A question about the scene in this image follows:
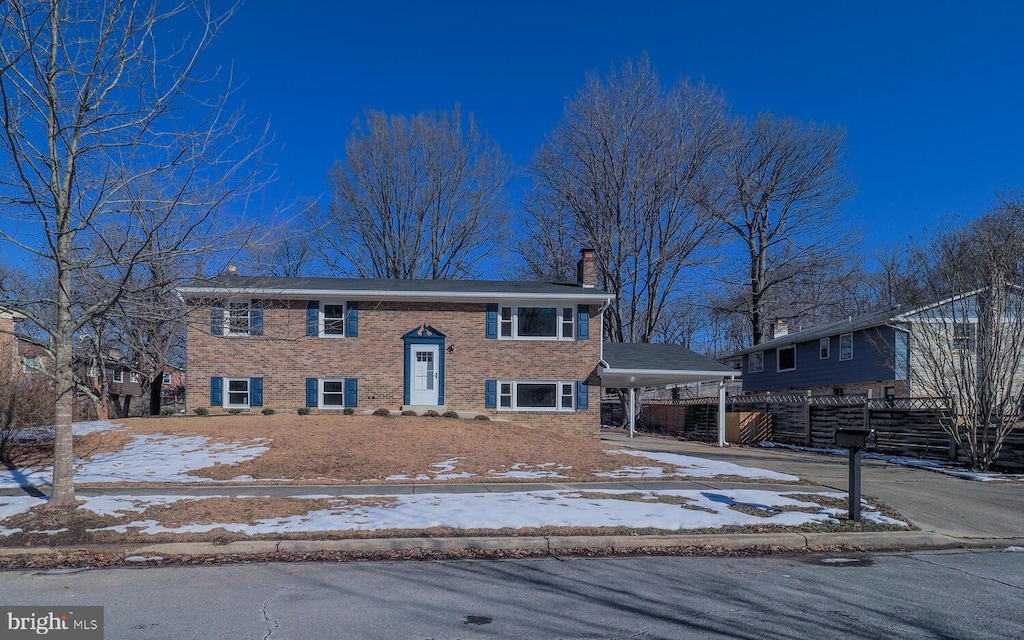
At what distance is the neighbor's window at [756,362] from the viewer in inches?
1547

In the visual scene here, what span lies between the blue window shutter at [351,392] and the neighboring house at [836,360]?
17.4 metres

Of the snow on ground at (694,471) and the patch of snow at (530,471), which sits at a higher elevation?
the patch of snow at (530,471)

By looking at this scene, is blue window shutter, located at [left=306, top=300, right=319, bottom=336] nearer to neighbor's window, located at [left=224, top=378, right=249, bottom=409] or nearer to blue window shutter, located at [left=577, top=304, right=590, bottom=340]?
neighbor's window, located at [left=224, top=378, right=249, bottom=409]

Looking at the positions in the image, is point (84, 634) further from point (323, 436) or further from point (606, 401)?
point (606, 401)

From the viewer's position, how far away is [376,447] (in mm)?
14875

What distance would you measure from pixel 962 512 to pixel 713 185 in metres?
26.5

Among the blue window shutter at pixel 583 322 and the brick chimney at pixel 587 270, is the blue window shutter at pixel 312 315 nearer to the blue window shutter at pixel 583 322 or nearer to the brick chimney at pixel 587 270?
the blue window shutter at pixel 583 322

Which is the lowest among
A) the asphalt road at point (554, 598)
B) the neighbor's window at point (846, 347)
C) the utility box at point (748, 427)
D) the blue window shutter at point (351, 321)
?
the utility box at point (748, 427)

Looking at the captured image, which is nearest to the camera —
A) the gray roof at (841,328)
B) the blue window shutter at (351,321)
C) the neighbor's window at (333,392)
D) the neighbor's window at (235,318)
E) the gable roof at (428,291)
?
the neighbor's window at (235,318)

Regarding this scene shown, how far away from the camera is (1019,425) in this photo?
18.9 meters

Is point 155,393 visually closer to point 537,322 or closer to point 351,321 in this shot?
point 351,321

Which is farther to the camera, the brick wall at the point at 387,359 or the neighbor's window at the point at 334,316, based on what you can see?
the neighbor's window at the point at 334,316

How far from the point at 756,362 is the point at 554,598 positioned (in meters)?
36.8

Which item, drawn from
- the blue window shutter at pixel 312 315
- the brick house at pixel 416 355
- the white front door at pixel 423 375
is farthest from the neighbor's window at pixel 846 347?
the blue window shutter at pixel 312 315
